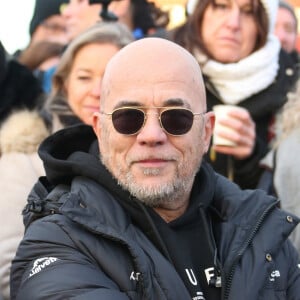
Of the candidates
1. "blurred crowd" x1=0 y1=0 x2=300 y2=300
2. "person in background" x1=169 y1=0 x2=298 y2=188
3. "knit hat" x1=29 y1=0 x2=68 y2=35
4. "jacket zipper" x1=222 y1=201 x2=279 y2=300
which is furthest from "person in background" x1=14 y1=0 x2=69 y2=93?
"jacket zipper" x1=222 y1=201 x2=279 y2=300

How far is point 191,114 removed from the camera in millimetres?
1940

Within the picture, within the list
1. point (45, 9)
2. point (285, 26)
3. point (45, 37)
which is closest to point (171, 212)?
point (285, 26)

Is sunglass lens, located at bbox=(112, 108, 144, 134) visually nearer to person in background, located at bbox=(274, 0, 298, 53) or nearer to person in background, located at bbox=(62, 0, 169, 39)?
person in background, located at bbox=(62, 0, 169, 39)

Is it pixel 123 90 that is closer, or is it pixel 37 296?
pixel 37 296

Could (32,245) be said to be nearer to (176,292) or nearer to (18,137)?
(176,292)

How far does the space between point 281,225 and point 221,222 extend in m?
0.19

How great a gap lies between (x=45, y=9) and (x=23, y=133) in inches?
60.7

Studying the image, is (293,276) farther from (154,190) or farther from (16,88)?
(16,88)

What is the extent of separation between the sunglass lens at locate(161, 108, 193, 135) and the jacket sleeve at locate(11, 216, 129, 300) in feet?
1.42

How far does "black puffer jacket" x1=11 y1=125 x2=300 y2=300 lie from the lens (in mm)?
1701

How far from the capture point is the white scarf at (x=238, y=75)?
2996mm

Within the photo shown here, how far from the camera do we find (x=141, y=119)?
6.14 feet

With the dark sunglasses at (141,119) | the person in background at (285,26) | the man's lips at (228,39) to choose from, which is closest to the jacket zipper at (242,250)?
the dark sunglasses at (141,119)

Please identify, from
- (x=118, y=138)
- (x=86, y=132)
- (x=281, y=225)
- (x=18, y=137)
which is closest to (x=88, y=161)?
(x=118, y=138)
